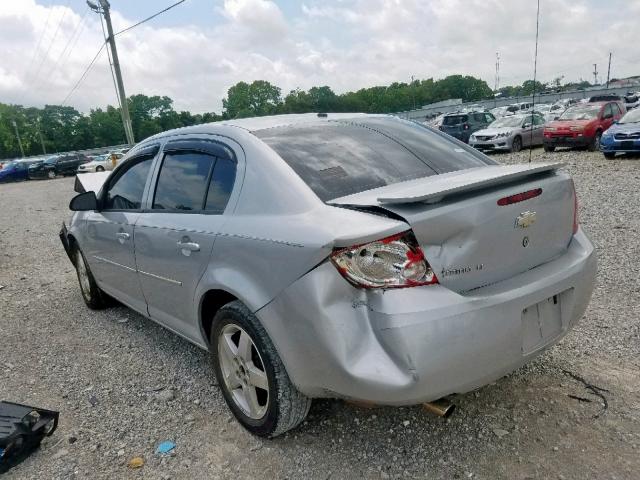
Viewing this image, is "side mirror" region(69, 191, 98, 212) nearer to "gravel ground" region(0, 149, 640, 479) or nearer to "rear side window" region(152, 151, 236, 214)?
"rear side window" region(152, 151, 236, 214)

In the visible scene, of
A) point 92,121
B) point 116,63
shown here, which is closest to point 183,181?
point 116,63

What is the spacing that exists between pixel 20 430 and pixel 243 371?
3.97ft

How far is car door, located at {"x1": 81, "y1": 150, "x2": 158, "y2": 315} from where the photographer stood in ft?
11.4

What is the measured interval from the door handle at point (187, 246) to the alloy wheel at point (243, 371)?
46 centimetres

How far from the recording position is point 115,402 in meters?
3.10

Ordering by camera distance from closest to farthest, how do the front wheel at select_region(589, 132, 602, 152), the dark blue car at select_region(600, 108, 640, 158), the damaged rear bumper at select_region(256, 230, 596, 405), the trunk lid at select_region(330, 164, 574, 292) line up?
the damaged rear bumper at select_region(256, 230, 596, 405)
the trunk lid at select_region(330, 164, 574, 292)
the dark blue car at select_region(600, 108, 640, 158)
the front wheel at select_region(589, 132, 602, 152)

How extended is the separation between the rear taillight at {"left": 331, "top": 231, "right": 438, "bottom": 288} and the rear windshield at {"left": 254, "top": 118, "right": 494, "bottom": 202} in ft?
1.37

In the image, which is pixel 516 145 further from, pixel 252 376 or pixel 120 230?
pixel 252 376

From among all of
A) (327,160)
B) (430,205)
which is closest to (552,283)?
(430,205)

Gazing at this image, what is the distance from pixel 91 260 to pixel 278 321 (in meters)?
2.85

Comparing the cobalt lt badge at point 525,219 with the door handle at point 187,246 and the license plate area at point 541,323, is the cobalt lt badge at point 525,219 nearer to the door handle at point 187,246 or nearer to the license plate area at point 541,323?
the license plate area at point 541,323

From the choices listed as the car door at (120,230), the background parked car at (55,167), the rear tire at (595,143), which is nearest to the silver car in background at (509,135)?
the rear tire at (595,143)

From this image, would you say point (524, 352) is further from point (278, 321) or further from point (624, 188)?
point (624, 188)

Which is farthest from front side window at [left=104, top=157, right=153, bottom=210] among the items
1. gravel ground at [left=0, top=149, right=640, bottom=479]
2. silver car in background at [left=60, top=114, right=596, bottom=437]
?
gravel ground at [left=0, top=149, right=640, bottom=479]
